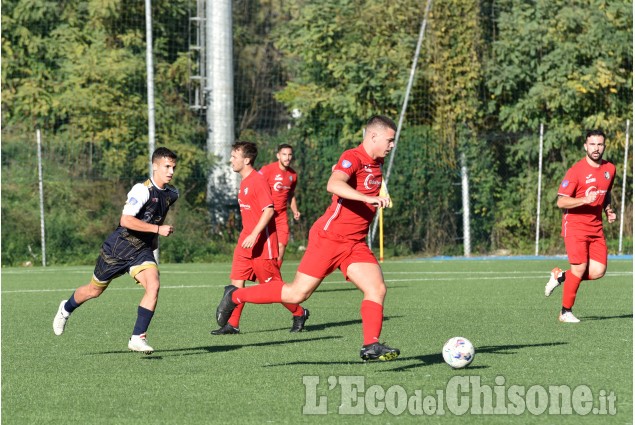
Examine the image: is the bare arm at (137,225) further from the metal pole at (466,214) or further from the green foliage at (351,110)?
the metal pole at (466,214)

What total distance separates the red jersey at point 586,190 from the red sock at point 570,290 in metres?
0.49

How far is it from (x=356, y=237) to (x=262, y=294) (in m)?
1.03

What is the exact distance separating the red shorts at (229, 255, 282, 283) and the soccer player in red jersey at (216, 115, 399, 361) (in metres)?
2.65

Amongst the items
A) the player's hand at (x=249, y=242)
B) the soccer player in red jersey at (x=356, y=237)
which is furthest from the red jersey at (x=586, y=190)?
the soccer player in red jersey at (x=356, y=237)

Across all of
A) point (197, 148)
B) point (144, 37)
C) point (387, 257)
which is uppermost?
point (144, 37)

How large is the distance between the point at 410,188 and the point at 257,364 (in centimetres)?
1858

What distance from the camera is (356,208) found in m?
9.01

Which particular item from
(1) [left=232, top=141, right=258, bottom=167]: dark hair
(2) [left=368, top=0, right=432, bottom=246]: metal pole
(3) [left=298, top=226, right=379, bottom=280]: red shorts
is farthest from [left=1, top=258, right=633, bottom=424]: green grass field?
(2) [left=368, top=0, right=432, bottom=246]: metal pole

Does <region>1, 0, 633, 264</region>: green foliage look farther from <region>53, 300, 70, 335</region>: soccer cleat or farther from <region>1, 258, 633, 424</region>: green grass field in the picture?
<region>53, 300, 70, 335</region>: soccer cleat

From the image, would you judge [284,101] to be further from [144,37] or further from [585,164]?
[585,164]

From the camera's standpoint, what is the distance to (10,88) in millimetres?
31125

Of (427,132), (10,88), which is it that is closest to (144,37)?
(10,88)

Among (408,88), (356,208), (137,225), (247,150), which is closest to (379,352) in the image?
(356,208)

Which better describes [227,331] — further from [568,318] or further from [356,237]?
[568,318]
